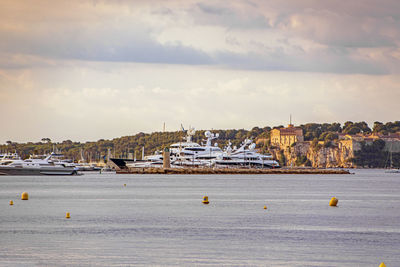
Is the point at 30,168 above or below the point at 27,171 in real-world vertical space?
above

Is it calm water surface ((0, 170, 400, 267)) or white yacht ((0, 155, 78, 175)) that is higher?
white yacht ((0, 155, 78, 175))

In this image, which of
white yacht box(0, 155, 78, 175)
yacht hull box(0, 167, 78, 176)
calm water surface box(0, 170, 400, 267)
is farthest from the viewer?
white yacht box(0, 155, 78, 175)

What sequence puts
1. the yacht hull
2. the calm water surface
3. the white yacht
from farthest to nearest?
1. the white yacht
2. the yacht hull
3. the calm water surface

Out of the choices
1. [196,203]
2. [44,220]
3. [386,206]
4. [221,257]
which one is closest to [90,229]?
[44,220]

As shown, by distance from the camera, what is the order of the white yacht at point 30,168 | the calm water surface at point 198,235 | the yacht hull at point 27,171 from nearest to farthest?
the calm water surface at point 198,235, the yacht hull at point 27,171, the white yacht at point 30,168

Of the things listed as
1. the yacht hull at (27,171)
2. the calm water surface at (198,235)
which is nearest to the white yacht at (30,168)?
the yacht hull at (27,171)

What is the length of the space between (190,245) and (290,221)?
16325 mm

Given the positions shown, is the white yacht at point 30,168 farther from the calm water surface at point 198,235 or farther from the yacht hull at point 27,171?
the calm water surface at point 198,235

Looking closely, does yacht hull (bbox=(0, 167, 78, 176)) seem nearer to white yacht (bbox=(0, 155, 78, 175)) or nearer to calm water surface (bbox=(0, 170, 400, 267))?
white yacht (bbox=(0, 155, 78, 175))

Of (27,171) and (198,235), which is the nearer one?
(198,235)

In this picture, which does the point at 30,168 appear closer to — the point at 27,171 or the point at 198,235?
the point at 27,171

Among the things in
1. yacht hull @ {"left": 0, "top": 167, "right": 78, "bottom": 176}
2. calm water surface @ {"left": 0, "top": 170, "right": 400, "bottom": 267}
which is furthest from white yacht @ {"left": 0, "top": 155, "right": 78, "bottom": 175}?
calm water surface @ {"left": 0, "top": 170, "right": 400, "bottom": 267}

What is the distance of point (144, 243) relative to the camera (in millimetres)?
38125

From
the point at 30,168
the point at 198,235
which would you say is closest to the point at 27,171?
the point at 30,168
